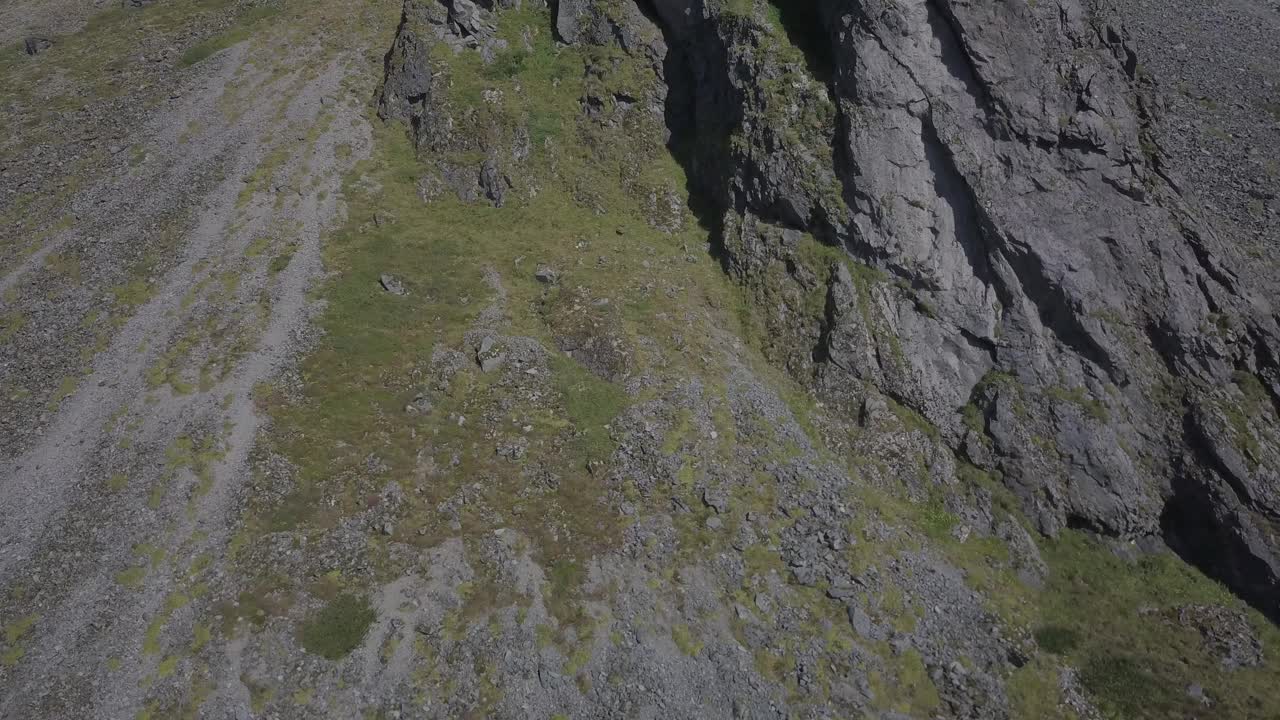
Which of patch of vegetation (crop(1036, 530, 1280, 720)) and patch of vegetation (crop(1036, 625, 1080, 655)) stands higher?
patch of vegetation (crop(1036, 530, 1280, 720))

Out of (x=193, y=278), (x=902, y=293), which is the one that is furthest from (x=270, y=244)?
(x=902, y=293)

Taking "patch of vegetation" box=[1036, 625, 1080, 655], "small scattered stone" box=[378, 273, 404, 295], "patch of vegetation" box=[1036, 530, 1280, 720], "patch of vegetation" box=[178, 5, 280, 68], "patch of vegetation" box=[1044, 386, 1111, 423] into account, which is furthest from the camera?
"patch of vegetation" box=[178, 5, 280, 68]

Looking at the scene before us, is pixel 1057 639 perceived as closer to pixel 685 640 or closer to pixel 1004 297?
pixel 685 640

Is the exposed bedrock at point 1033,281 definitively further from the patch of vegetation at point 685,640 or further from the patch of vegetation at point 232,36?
the patch of vegetation at point 232,36

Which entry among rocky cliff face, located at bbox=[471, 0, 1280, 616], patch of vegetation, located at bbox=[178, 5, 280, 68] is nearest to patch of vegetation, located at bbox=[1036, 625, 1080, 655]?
rocky cliff face, located at bbox=[471, 0, 1280, 616]

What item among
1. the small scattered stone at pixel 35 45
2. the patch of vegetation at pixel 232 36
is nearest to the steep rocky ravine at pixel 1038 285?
the patch of vegetation at pixel 232 36

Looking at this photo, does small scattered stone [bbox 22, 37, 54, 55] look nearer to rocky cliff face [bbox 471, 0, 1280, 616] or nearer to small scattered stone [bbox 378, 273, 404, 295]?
small scattered stone [bbox 378, 273, 404, 295]
